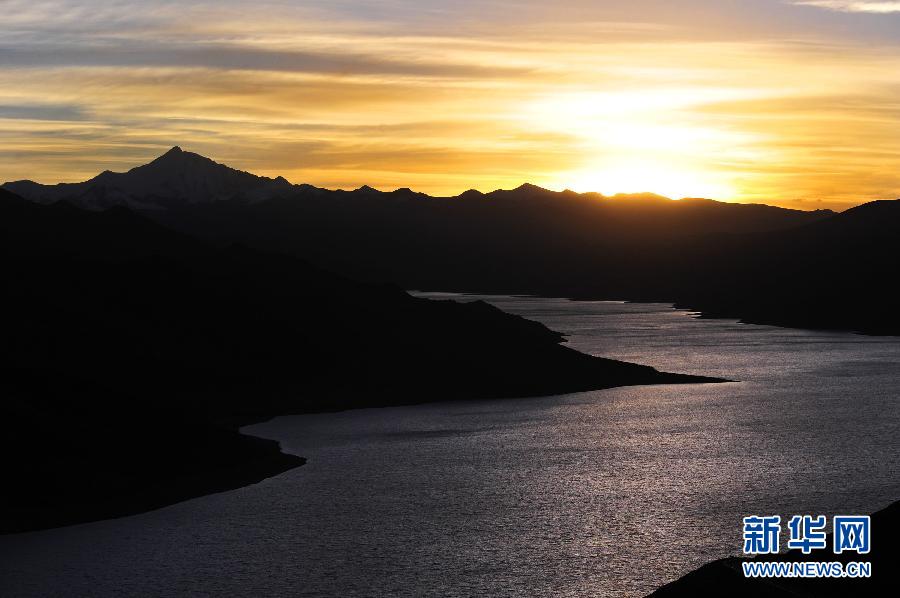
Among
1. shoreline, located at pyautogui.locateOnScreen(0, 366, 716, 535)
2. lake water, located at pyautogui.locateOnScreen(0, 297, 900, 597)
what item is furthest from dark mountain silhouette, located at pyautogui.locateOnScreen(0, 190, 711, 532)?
lake water, located at pyautogui.locateOnScreen(0, 297, 900, 597)

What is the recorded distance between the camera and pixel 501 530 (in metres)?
58.7

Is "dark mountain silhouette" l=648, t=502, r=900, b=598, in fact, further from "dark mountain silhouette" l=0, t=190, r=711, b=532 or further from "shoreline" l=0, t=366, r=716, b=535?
"dark mountain silhouette" l=0, t=190, r=711, b=532

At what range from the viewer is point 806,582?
115ft

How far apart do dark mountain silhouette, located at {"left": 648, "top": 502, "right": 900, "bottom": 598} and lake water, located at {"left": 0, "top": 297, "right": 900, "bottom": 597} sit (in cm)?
1285

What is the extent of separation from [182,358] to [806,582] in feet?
271

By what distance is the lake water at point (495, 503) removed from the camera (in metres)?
50.4

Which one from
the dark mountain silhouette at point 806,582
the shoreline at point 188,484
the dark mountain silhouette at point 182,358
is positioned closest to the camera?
the dark mountain silhouette at point 806,582

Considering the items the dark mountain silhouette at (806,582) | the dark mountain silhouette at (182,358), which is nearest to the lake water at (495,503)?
the dark mountain silhouette at (182,358)

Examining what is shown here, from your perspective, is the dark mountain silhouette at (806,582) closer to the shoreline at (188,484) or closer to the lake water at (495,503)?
the lake water at (495,503)

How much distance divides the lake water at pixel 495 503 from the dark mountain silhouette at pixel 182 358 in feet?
14.3

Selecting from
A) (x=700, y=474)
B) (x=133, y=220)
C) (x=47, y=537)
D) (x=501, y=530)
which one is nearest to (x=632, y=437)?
(x=700, y=474)

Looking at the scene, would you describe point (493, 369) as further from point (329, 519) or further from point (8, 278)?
point (329, 519)

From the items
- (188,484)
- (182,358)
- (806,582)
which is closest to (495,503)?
(188,484)

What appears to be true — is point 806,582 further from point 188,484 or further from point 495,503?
point 188,484
